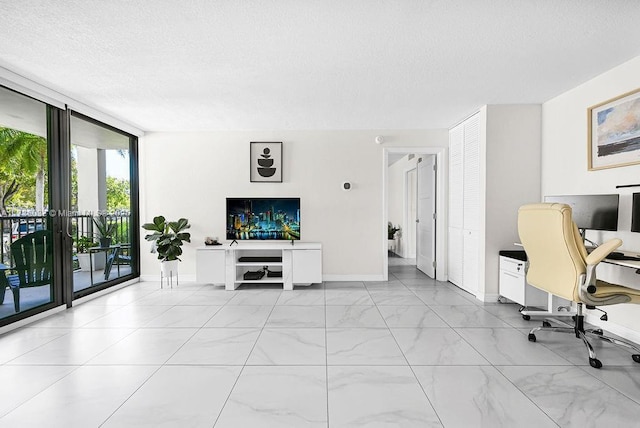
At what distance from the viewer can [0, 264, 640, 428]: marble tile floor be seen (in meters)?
1.87

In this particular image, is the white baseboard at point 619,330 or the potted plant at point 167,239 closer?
the white baseboard at point 619,330

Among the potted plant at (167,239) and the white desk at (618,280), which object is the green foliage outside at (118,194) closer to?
the potted plant at (167,239)

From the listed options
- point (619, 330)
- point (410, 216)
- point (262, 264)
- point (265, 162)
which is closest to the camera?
point (619, 330)

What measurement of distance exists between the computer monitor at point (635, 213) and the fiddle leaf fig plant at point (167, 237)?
16.8 ft

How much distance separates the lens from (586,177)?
11.2ft

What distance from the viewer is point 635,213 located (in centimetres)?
269

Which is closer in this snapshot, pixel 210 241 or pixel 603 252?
pixel 603 252

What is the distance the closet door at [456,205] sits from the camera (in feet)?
16.0

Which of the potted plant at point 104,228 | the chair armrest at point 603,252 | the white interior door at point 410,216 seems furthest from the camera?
the white interior door at point 410,216

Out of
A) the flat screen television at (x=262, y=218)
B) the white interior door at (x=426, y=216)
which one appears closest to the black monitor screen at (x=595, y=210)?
the white interior door at (x=426, y=216)

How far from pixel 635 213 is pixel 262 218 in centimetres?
437

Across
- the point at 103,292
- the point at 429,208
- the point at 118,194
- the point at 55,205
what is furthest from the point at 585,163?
the point at 103,292

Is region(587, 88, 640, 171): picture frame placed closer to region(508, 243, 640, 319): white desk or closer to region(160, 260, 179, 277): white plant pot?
region(508, 243, 640, 319): white desk

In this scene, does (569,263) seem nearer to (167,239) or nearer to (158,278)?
(167,239)
